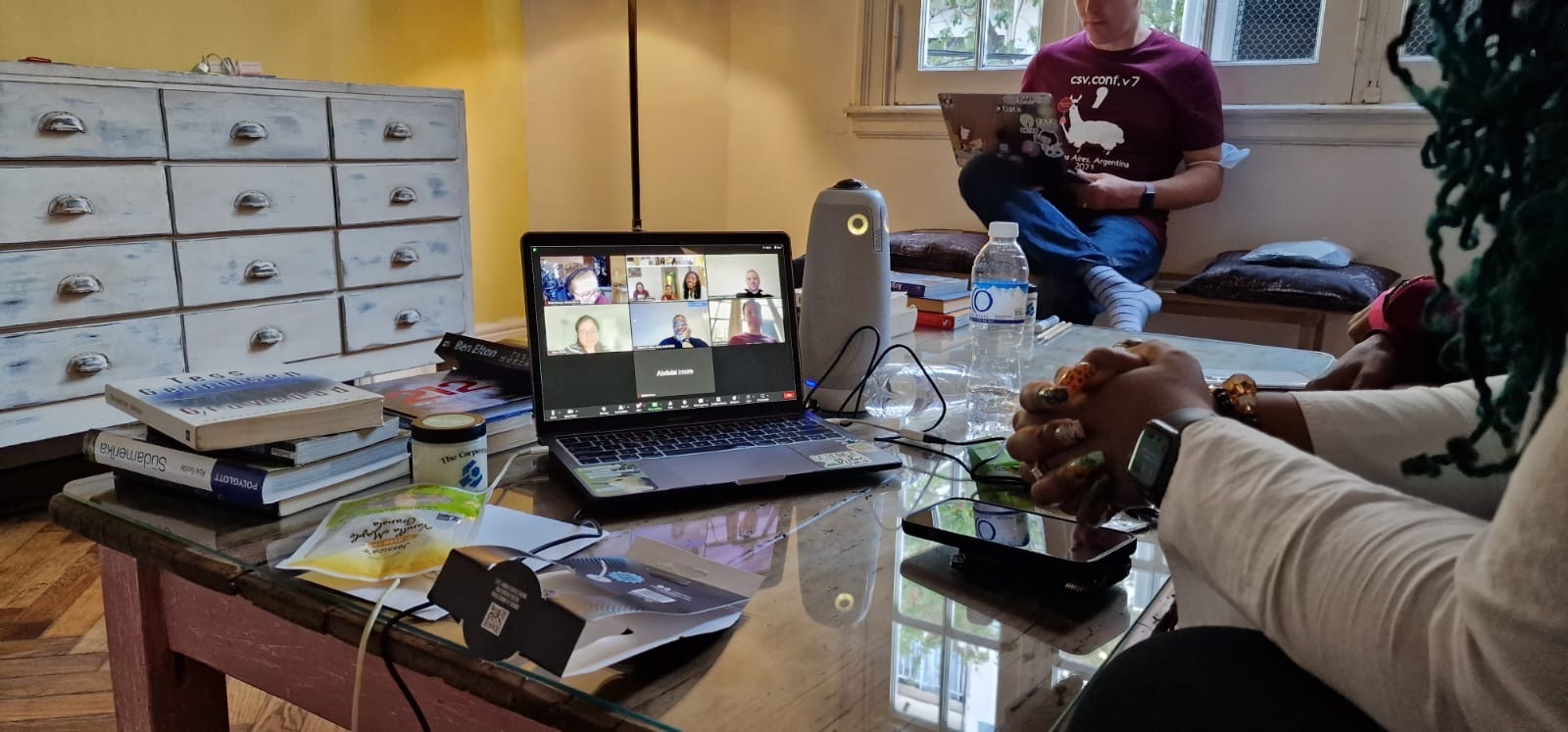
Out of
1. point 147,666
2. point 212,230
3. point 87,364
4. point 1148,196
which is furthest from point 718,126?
point 147,666

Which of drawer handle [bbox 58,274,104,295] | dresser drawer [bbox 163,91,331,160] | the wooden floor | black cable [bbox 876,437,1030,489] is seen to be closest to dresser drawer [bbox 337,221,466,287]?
dresser drawer [bbox 163,91,331,160]

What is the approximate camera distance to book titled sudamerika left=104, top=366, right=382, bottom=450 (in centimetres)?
80

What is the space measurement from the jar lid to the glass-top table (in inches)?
2.5

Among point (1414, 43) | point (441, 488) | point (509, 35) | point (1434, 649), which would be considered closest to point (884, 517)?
point (441, 488)

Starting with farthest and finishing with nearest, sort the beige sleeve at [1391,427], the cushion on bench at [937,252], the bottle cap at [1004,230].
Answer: the cushion on bench at [937,252], the bottle cap at [1004,230], the beige sleeve at [1391,427]

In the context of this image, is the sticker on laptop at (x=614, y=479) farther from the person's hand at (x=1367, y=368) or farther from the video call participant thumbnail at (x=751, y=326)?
the person's hand at (x=1367, y=368)

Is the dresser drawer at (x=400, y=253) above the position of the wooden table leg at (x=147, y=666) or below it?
above

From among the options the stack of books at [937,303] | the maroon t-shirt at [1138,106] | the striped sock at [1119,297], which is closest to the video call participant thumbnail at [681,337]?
the stack of books at [937,303]

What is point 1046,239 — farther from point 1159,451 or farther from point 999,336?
point 1159,451

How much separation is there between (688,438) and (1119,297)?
1.54 meters

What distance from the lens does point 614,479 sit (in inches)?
33.9

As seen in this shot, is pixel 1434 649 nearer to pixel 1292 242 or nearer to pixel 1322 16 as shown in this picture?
pixel 1292 242

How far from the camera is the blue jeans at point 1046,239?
2.37 m

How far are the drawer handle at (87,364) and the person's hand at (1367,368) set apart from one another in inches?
85.2
